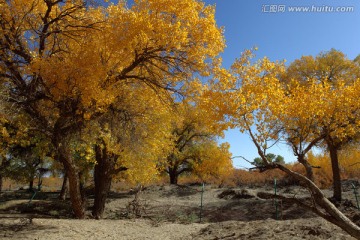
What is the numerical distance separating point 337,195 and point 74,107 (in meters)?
13.1

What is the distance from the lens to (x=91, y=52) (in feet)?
28.8

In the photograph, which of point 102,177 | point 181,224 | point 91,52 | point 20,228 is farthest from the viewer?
point 102,177

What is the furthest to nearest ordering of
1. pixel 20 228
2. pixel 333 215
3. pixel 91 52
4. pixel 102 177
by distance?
pixel 102 177 → pixel 20 228 → pixel 91 52 → pixel 333 215

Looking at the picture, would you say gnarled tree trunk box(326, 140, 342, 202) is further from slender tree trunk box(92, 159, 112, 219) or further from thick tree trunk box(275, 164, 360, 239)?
slender tree trunk box(92, 159, 112, 219)

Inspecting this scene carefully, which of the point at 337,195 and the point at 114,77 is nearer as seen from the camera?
the point at 114,77

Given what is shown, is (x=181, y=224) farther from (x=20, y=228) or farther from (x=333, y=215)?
(x=333, y=215)

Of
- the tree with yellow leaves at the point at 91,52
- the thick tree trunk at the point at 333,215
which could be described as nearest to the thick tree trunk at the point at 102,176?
the tree with yellow leaves at the point at 91,52

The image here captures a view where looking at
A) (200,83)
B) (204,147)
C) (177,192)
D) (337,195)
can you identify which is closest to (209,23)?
(200,83)

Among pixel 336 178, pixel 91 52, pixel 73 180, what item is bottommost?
pixel 73 180

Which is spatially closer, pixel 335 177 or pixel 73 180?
pixel 73 180

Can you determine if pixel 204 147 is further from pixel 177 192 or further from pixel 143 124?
pixel 143 124

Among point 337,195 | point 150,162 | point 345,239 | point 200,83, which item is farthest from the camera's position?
point 337,195

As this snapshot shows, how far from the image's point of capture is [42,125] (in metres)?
10.5

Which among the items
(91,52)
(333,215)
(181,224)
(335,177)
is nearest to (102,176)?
(181,224)
